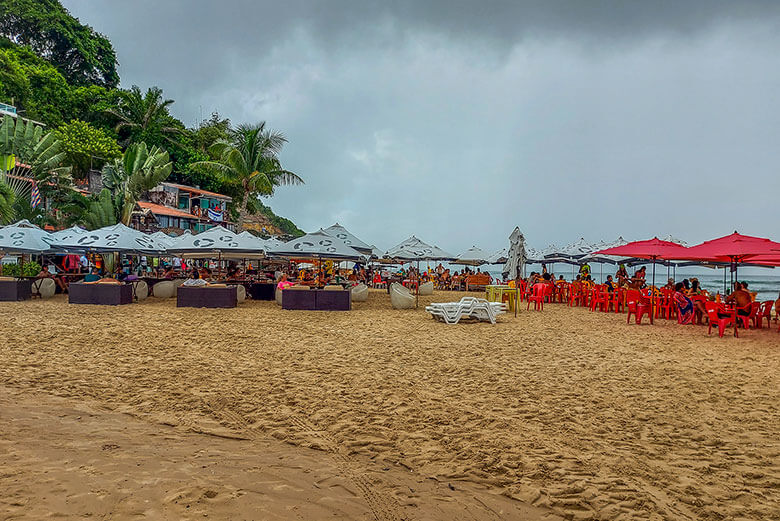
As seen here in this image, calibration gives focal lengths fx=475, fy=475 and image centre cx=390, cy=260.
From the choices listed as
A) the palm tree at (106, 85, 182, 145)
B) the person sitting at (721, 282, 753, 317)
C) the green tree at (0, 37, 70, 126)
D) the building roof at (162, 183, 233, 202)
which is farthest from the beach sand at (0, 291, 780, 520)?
the palm tree at (106, 85, 182, 145)

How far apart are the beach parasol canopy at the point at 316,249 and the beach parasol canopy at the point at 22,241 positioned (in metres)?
7.76

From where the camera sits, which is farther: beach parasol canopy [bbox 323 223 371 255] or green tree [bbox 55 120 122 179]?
green tree [bbox 55 120 122 179]

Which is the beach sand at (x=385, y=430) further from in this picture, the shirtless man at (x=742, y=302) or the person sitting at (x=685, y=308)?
the person sitting at (x=685, y=308)

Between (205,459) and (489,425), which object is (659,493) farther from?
(205,459)

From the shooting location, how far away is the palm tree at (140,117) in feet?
129

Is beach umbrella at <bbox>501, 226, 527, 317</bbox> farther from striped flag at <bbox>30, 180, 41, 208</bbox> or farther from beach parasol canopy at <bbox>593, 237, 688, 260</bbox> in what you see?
striped flag at <bbox>30, 180, 41, 208</bbox>

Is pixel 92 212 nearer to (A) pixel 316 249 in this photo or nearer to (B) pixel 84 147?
(B) pixel 84 147

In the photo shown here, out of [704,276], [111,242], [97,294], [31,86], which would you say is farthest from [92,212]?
[704,276]

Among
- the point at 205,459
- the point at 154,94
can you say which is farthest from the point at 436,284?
the point at 154,94

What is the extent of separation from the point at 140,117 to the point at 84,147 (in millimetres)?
8438

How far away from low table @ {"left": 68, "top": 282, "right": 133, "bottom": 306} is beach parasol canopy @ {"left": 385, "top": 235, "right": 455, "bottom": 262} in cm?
978

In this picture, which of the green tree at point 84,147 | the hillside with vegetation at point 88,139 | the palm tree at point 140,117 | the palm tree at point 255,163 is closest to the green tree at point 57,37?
the hillside with vegetation at point 88,139

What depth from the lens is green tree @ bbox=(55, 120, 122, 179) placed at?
1277 inches

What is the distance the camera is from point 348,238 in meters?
19.6
